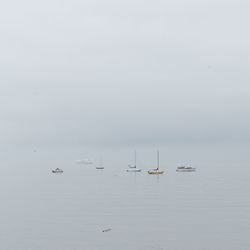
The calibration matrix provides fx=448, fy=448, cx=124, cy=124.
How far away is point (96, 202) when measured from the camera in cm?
11881

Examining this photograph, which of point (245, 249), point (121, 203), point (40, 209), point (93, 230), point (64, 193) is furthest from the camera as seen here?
point (64, 193)

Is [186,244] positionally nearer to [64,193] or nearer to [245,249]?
[245,249]

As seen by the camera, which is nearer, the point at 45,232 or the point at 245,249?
the point at 245,249

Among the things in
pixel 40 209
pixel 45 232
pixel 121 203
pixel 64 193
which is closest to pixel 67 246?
pixel 45 232

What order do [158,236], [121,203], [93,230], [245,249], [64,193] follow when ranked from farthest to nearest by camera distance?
[64,193] < [121,203] < [93,230] < [158,236] < [245,249]

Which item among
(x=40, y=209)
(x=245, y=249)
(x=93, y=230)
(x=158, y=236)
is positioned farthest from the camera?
(x=40, y=209)

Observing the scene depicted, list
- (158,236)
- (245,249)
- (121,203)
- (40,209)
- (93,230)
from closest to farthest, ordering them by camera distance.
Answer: (245,249), (158,236), (93,230), (40,209), (121,203)

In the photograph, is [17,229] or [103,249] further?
[17,229]

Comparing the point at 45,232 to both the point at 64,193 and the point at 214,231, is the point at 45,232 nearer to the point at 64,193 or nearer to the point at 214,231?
the point at 214,231

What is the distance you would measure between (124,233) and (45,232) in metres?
13.6

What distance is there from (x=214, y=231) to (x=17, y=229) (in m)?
34.3

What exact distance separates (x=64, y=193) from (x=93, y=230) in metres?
71.0

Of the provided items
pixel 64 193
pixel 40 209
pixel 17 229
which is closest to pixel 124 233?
pixel 17 229

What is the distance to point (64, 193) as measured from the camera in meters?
147
